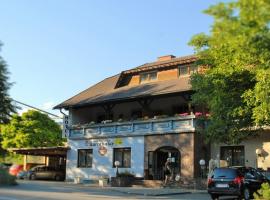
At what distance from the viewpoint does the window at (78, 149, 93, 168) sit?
39.8 m

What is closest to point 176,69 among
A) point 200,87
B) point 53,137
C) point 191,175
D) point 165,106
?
point 165,106

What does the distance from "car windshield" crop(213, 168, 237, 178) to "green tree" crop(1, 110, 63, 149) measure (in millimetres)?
40581

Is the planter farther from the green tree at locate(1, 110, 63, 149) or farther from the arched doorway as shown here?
the green tree at locate(1, 110, 63, 149)

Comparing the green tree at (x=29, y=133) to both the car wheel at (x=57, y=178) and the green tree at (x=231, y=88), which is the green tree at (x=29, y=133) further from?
the green tree at (x=231, y=88)

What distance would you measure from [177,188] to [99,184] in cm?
676

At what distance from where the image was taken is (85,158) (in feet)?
132

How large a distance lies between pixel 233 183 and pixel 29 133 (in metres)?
42.7

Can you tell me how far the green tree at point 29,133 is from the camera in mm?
60812

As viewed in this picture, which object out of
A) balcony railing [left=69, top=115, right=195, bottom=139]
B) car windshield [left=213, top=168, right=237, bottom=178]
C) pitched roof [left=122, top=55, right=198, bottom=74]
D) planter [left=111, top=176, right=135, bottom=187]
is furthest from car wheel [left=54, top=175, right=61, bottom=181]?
car windshield [left=213, top=168, right=237, bottom=178]

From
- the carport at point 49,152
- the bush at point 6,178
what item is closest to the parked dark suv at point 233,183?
the bush at point 6,178

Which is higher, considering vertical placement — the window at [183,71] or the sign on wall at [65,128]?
the window at [183,71]

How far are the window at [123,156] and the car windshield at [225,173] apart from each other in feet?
46.6

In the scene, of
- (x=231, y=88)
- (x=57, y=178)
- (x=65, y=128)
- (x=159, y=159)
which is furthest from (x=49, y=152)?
(x=231, y=88)

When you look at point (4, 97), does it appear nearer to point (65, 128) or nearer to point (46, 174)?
point (65, 128)
